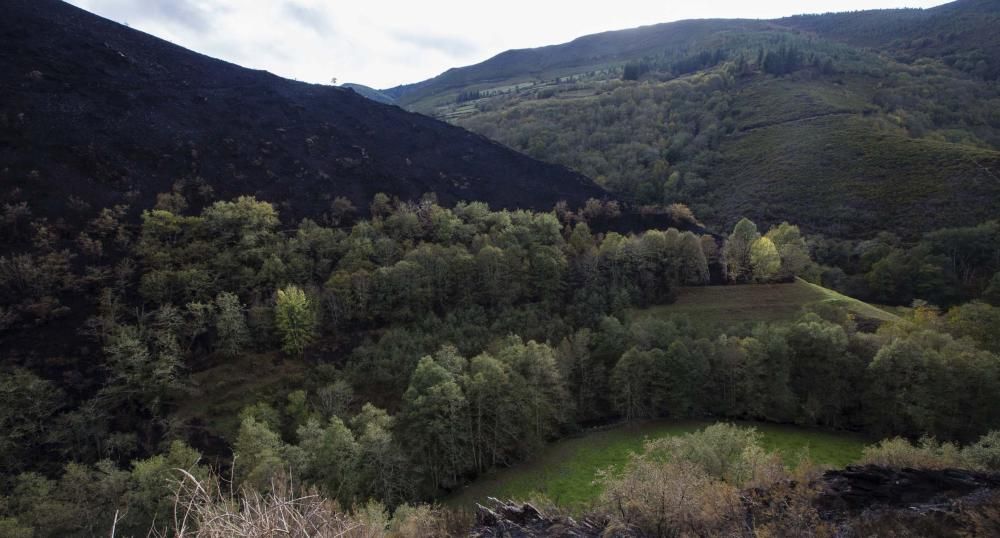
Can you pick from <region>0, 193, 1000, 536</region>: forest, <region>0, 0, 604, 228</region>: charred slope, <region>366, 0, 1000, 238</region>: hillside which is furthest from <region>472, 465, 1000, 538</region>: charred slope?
<region>366, 0, 1000, 238</region>: hillside

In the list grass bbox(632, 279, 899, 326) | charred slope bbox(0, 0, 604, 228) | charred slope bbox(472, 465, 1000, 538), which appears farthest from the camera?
charred slope bbox(0, 0, 604, 228)

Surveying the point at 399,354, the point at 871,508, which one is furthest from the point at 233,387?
the point at 871,508

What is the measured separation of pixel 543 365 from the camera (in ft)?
123

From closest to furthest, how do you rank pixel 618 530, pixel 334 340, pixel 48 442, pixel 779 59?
pixel 618 530 → pixel 48 442 → pixel 334 340 → pixel 779 59

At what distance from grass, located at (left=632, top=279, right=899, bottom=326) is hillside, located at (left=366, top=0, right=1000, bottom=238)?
37.8 meters

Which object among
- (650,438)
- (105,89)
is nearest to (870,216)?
(650,438)

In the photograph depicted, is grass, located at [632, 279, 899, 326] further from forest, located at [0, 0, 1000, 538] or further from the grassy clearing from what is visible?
the grassy clearing

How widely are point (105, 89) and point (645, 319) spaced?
8379cm

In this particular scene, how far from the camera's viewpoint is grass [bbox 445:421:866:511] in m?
31.4

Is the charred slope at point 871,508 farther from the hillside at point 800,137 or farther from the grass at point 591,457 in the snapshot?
the hillside at point 800,137

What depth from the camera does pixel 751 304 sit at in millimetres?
51469

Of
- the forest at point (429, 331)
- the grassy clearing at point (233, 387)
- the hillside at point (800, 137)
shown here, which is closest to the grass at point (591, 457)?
the forest at point (429, 331)

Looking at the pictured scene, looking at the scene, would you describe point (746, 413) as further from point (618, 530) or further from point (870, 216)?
point (870, 216)

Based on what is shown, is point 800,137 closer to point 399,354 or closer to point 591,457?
point 591,457
